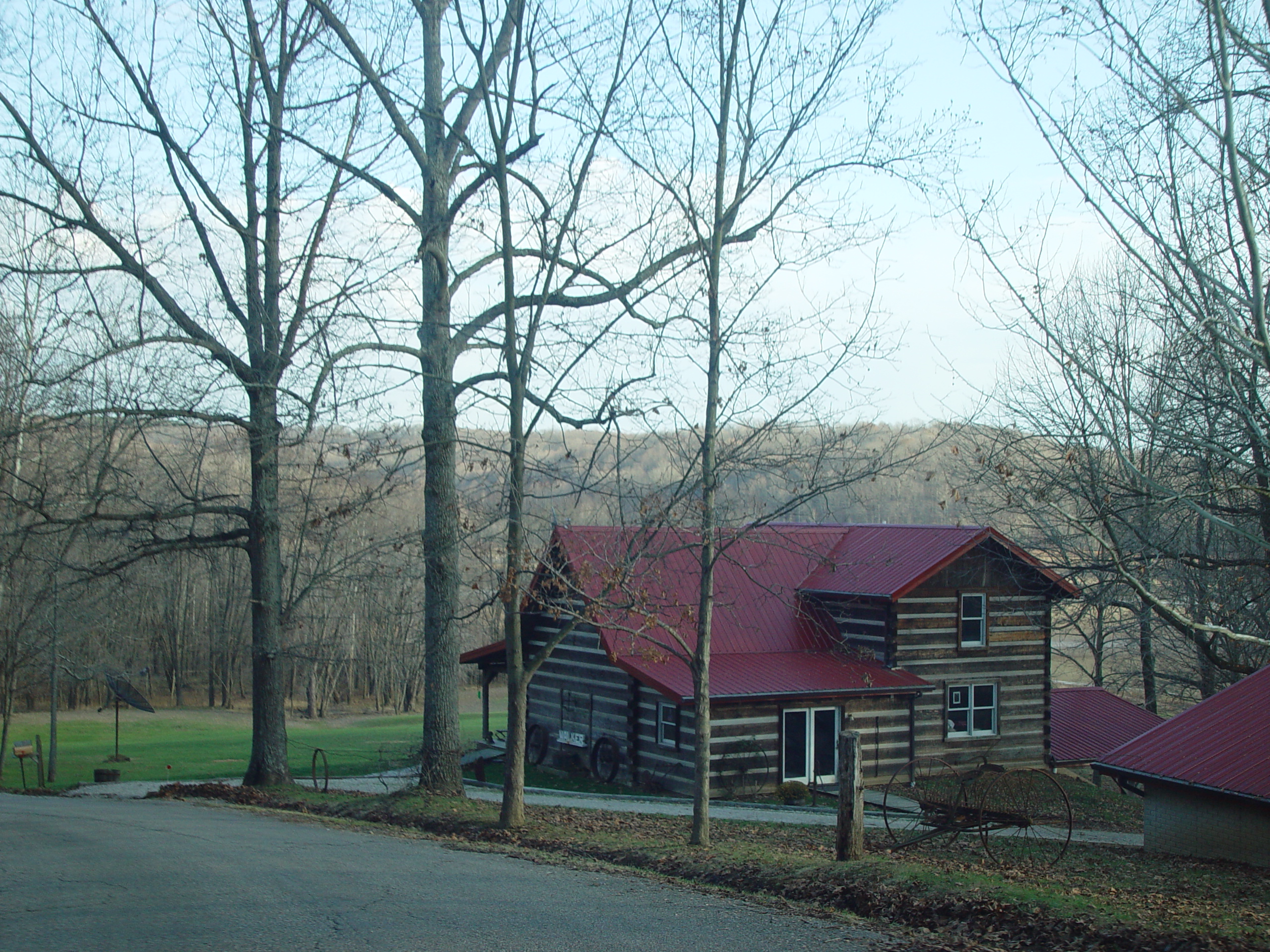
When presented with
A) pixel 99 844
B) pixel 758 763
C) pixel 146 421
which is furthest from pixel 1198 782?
pixel 146 421

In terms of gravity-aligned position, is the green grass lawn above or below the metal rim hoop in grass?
below

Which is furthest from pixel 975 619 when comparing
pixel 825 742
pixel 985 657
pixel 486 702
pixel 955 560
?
pixel 486 702

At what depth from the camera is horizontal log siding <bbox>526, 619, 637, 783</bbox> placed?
80.7ft

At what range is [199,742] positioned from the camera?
42469 millimetres

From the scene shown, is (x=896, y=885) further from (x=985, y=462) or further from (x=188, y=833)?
(x=188, y=833)

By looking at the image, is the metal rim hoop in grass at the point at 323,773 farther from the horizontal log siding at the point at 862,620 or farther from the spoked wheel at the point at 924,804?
the horizontal log siding at the point at 862,620

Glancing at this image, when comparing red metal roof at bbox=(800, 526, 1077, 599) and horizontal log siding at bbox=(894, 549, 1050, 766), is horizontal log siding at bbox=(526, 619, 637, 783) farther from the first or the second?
horizontal log siding at bbox=(894, 549, 1050, 766)

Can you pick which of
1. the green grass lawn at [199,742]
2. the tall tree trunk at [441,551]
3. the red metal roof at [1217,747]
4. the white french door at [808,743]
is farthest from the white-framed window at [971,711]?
the green grass lawn at [199,742]

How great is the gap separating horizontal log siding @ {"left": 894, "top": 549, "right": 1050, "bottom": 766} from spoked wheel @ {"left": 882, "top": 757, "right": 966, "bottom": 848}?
3.07ft

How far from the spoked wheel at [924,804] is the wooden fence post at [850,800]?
4.74 feet

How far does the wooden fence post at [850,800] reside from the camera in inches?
386

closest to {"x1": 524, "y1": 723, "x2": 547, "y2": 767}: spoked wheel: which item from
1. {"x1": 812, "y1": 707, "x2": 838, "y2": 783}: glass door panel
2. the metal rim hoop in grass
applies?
the metal rim hoop in grass

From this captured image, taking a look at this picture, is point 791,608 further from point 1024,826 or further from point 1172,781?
point 1024,826

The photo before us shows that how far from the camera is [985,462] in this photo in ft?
40.6
